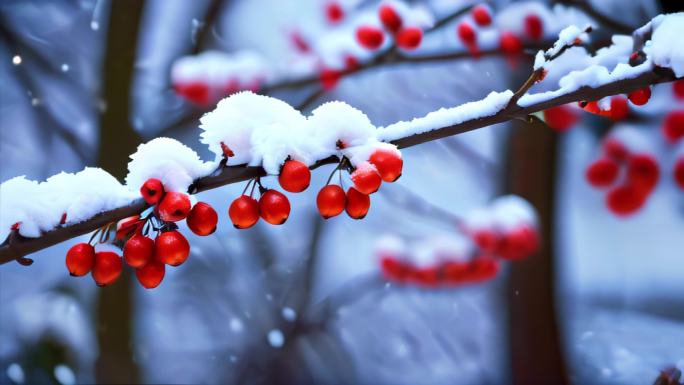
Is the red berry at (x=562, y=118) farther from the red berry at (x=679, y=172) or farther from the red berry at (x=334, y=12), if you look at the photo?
the red berry at (x=334, y=12)

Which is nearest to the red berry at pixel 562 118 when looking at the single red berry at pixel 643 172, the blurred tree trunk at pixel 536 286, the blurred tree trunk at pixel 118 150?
the blurred tree trunk at pixel 536 286

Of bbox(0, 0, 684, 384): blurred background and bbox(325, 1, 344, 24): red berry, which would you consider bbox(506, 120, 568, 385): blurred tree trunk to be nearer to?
bbox(0, 0, 684, 384): blurred background

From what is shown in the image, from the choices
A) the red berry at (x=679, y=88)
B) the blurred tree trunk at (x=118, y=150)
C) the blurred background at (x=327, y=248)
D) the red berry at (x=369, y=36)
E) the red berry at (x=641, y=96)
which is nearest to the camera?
the red berry at (x=641, y=96)

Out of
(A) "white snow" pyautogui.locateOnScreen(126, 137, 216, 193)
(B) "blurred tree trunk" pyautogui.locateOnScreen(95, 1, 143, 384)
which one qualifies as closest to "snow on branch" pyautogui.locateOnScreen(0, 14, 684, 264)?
(A) "white snow" pyautogui.locateOnScreen(126, 137, 216, 193)

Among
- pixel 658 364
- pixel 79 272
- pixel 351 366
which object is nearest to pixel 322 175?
pixel 351 366

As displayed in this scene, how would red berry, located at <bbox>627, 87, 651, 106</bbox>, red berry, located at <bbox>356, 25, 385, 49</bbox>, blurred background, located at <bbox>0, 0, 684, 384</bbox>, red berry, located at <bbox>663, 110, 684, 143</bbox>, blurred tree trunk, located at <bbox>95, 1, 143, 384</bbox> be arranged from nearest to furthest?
1. red berry, located at <bbox>627, 87, 651, 106</bbox>
2. blurred tree trunk, located at <bbox>95, 1, 143, 384</bbox>
3. red berry, located at <bbox>663, 110, 684, 143</bbox>
4. red berry, located at <bbox>356, 25, 385, 49</bbox>
5. blurred background, located at <bbox>0, 0, 684, 384</bbox>

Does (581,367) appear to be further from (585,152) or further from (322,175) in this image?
(322,175)
